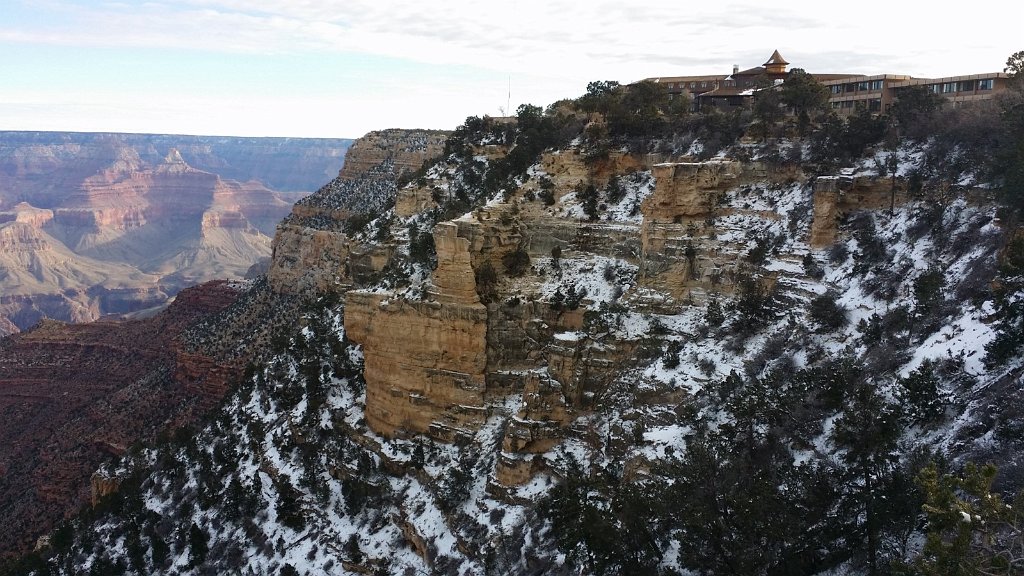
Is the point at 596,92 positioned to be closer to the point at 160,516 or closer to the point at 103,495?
the point at 160,516

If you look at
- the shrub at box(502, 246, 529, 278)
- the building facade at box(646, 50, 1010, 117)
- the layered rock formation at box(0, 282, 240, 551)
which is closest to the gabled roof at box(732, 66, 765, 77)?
the building facade at box(646, 50, 1010, 117)

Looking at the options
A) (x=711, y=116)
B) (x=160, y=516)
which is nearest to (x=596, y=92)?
(x=711, y=116)

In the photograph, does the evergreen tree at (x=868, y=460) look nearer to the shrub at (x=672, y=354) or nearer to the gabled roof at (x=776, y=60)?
the shrub at (x=672, y=354)

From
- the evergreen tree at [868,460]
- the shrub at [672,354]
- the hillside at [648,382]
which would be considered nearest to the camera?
the evergreen tree at [868,460]

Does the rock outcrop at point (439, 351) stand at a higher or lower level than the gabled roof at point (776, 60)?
lower

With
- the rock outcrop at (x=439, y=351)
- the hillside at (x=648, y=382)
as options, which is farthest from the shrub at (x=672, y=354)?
Result: the rock outcrop at (x=439, y=351)

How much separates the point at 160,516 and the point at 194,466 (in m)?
3.41

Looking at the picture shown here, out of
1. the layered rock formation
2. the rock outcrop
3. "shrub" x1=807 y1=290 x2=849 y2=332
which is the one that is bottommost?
the layered rock formation

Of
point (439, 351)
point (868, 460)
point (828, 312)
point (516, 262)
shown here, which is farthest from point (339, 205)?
Answer: point (868, 460)

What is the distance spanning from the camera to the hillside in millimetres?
18250

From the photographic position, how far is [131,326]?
76.3 m

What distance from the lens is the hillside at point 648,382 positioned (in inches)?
719

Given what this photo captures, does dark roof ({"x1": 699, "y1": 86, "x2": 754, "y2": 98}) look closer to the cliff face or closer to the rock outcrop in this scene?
the rock outcrop

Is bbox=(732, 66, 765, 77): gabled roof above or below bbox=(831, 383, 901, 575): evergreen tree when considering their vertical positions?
above
